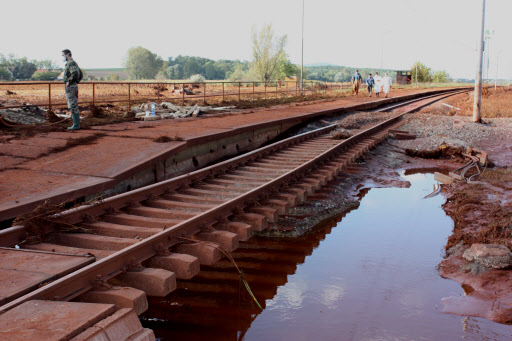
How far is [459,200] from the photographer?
8977 mm

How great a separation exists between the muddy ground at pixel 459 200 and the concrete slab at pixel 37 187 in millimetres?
2708

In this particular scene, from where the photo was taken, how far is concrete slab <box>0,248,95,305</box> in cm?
360

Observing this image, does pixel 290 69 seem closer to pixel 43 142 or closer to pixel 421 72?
pixel 421 72

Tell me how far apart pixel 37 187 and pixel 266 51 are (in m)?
81.0

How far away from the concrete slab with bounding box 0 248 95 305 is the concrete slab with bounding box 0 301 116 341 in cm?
33

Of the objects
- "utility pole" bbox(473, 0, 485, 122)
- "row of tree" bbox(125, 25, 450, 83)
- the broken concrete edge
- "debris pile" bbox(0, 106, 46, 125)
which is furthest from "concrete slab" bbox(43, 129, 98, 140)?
"row of tree" bbox(125, 25, 450, 83)

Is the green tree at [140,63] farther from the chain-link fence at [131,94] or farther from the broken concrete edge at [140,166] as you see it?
the broken concrete edge at [140,166]

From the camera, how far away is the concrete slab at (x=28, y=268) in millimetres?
3602

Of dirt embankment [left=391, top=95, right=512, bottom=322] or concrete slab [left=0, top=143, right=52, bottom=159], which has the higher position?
concrete slab [left=0, top=143, right=52, bottom=159]

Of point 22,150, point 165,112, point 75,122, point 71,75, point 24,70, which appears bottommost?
point 22,150

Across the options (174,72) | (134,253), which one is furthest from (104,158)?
(174,72)

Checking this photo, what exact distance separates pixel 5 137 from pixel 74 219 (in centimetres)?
710

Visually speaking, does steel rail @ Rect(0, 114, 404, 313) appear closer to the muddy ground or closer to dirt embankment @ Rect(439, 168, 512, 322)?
the muddy ground

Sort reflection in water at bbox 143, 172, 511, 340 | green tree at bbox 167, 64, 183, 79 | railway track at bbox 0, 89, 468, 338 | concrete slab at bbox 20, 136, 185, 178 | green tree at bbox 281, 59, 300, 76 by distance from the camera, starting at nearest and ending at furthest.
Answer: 1. railway track at bbox 0, 89, 468, 338
2. reflection in water at bbox 143, 172, 511, 340
3. concrete slab at bbox 20, 136, 185, 178
4. green tree at bbox 281, 59, 300, 76
5. green tree at bbox 167, 64, 183, 79
